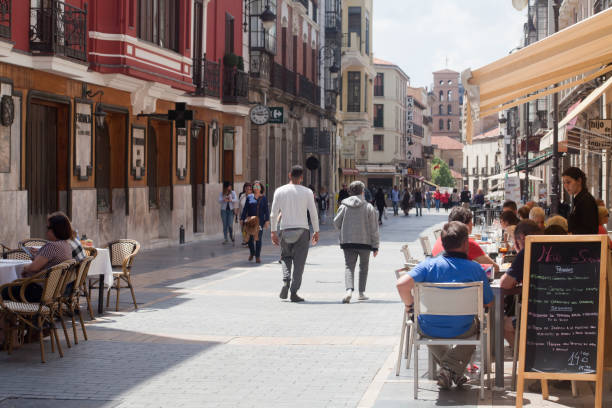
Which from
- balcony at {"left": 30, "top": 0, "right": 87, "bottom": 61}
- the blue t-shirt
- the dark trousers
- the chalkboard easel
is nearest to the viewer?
the chalkboard easel

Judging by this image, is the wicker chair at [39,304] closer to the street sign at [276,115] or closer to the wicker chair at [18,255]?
the wicker chair at [18,255]

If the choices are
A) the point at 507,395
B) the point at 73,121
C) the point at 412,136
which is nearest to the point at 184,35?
the point at 73,121

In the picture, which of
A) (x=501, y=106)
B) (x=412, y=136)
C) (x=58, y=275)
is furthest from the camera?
(x=412, y=136)

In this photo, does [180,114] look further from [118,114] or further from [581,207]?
[581,207]

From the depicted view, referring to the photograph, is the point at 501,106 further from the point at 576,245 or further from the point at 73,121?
the point at 73,121

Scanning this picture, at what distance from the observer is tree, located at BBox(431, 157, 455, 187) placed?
140875 millimetres

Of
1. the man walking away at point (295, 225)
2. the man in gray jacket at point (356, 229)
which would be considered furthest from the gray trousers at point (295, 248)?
the man in gray jacket at point (356, 229)

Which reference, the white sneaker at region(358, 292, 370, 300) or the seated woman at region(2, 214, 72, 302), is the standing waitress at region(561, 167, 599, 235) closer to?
the white sneaker at region(358, 292, 370, 300)

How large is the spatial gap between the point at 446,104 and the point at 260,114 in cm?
14041

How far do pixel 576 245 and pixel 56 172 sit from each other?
14.5 metres

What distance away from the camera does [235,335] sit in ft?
34.6

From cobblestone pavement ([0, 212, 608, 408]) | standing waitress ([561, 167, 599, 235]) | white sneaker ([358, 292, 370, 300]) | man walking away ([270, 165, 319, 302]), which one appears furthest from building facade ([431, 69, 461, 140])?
standing waitress ([561, 167, 599, 235])

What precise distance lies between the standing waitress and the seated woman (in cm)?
513

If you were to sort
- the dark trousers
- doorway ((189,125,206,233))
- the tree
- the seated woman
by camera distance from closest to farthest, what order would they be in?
the seated woman < the dark trousers < doorway ((189,125,206,233)) < the tree
